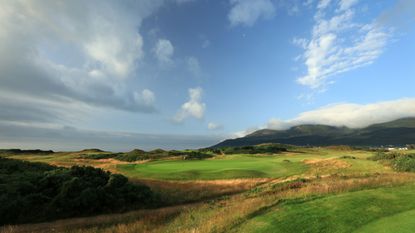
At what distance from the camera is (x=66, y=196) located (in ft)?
68.6

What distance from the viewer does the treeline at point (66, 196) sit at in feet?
63.8

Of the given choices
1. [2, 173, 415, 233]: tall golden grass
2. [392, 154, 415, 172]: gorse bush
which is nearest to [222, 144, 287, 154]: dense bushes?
[392, 154, 415, 172]: gorse bush

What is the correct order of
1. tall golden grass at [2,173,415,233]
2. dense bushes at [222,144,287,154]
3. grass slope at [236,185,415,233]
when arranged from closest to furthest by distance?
1. grass slope at [236,185,415,233]
2. tall golden grass at [2,173,415,233]
3. dense bushes at [222,144,287,154]

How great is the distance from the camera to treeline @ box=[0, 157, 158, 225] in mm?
19438

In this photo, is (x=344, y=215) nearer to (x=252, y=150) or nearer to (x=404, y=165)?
(x=404, y=165)

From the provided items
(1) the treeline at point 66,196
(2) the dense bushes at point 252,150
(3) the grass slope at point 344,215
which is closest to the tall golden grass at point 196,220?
(3) the grass slope at point 344,215

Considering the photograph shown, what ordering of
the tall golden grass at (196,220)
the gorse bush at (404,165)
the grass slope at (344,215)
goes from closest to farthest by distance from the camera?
the grass slope at (344,215) → the tall golden grass at (196,220) → the gorse bush at (404,165)

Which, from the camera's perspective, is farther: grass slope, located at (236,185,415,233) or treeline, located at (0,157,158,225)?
treeline, located at (0,157,158,225)

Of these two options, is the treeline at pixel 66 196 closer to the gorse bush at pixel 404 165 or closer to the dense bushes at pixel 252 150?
the gorse bush at pixel 404 165

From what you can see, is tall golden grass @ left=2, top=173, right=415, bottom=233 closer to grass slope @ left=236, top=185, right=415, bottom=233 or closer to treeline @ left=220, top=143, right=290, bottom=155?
grass slope @ left=236, top=185, right=415, bottom=233

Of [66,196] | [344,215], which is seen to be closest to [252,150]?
[66,196]

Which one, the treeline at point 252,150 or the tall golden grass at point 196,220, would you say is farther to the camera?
the treeline at point 252,150

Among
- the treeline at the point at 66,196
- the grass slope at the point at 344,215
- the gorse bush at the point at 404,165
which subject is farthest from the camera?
A: the gorse bush at the point at 404,165

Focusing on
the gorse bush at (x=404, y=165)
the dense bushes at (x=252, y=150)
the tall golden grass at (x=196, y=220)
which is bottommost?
the tall golden grass at (x=196, y=220)
